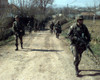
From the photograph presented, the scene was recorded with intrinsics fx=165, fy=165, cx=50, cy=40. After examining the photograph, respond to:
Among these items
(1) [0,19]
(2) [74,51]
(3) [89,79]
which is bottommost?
(3) [89,79]

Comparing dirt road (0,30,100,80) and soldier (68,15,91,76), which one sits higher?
soldier (68,15,91,76)

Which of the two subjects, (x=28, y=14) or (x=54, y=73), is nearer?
(x=54, y=73)

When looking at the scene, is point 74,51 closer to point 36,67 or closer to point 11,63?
point 36,67

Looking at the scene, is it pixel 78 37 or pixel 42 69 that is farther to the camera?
pixel 42 69

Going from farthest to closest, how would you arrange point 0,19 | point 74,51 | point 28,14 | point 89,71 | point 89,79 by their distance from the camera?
point 28,14 < point 0,19 < point 89,71 < point 74,51 < point 89,79

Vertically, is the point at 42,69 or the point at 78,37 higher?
the point at 78,37

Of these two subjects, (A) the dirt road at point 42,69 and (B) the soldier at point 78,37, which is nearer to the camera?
(A) the dirt road at point 42,69

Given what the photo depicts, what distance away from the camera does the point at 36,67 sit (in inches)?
276

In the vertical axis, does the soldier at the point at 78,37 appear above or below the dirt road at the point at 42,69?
above

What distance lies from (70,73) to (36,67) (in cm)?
150

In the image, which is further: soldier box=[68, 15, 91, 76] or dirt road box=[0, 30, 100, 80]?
soldier box=[68, 15, 91, 76]

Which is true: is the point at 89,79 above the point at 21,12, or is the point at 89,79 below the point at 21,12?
below

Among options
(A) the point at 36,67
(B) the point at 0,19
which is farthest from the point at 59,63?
(B) the point at 0,19

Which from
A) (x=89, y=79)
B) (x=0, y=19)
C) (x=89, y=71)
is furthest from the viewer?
(x=0, y=19)
